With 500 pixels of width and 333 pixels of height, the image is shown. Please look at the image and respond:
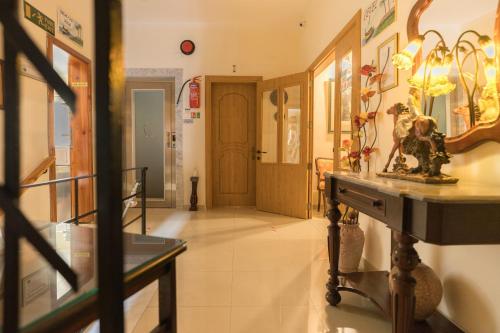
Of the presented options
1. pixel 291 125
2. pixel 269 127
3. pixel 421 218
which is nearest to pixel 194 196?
pixel 269 127

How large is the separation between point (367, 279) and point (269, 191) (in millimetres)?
2834

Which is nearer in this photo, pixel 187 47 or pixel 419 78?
pixel 419 78

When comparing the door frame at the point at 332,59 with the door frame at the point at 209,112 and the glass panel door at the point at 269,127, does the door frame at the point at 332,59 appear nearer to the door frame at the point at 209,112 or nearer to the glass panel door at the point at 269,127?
the glass panel door at the point at 269,127

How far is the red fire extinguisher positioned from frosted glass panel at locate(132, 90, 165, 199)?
56 centimetres

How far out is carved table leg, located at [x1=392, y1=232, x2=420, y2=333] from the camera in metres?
1.17

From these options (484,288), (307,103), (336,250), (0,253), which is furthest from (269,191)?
(0,253)

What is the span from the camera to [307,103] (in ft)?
13.9

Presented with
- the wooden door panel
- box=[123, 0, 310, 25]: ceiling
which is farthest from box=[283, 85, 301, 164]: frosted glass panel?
box=[123, 0, 310, 25]: ceiling

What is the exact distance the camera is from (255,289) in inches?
86.8

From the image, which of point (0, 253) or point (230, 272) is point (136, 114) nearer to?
point (230, 272)

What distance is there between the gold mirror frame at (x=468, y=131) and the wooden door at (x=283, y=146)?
2404mm

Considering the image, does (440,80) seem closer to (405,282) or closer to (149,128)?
(405,282)

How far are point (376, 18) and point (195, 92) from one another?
3.26 meters

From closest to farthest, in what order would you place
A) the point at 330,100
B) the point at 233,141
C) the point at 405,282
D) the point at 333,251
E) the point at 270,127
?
the point at 405,282 < the point at 333,251 < the point at 270,127 < the point at 330,100 < the point at 233,141
